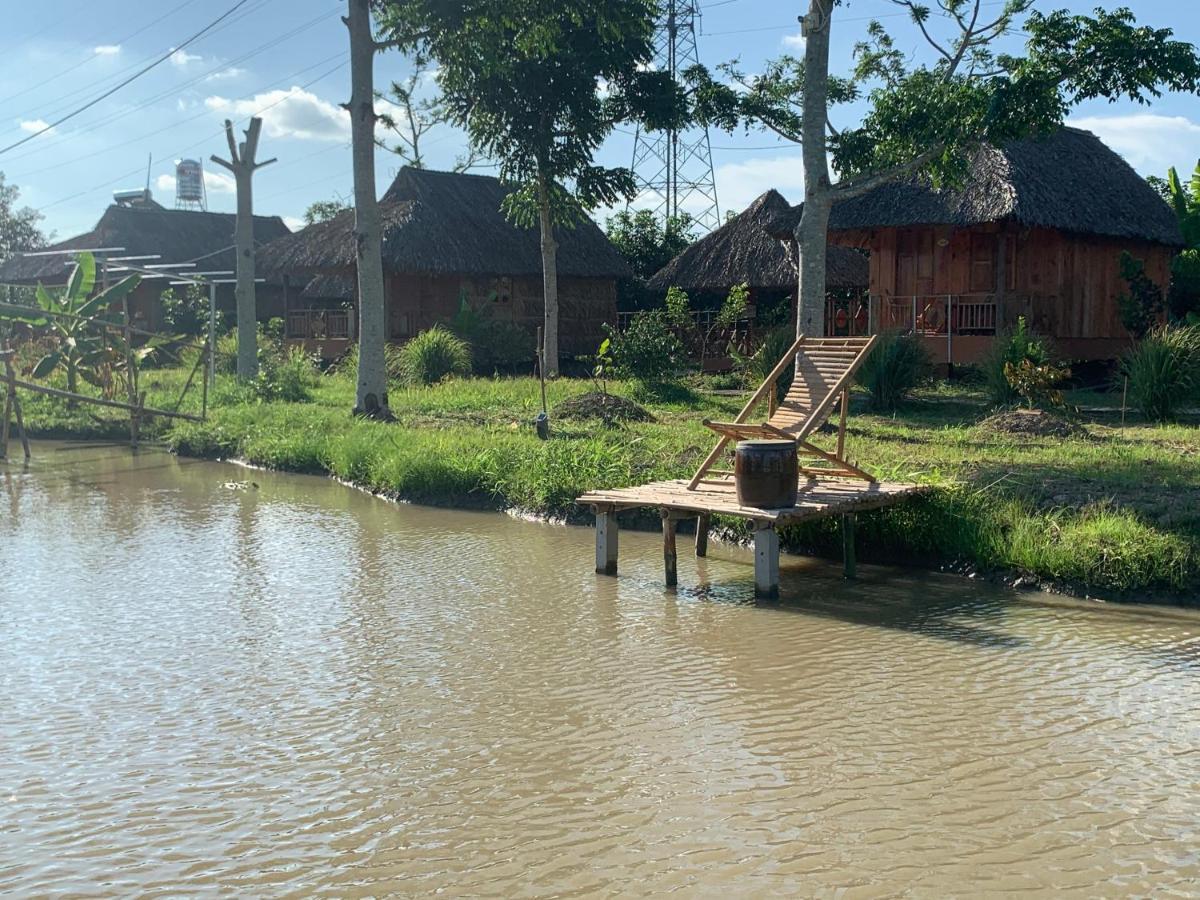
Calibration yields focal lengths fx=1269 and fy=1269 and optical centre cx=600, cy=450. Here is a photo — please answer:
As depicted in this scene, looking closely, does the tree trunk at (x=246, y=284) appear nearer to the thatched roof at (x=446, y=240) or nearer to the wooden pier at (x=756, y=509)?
the thatched roof at (x=446, y=240)

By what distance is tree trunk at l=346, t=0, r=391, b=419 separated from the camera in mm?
16766

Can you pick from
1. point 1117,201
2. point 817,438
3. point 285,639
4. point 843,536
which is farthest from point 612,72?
point 285,639

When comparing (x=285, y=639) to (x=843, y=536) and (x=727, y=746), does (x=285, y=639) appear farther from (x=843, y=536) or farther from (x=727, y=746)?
(x=843, y=536)

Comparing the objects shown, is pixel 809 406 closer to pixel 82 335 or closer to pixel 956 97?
pixel 956 97

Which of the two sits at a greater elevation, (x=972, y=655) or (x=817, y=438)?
(x=817, y=438)

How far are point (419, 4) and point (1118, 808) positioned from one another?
1424 cm

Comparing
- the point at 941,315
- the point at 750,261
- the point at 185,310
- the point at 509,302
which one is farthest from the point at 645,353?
the point at 185,310

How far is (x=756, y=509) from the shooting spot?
8.12 metres

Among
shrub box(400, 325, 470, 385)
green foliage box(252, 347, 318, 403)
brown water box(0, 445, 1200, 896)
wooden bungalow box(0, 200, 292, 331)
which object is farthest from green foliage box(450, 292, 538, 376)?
brown water box(0, 445, 1200, 896)

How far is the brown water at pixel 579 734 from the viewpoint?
4430 millimetres

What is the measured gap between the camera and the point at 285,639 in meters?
7.43

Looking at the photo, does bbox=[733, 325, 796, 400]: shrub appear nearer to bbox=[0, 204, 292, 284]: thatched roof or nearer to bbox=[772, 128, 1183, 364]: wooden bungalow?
bbox=[772, 128, 1183, 364]: wooden bungalow

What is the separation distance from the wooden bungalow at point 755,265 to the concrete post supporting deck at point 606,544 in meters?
15.4

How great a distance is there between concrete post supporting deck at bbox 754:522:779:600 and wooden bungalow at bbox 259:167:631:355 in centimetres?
1779
